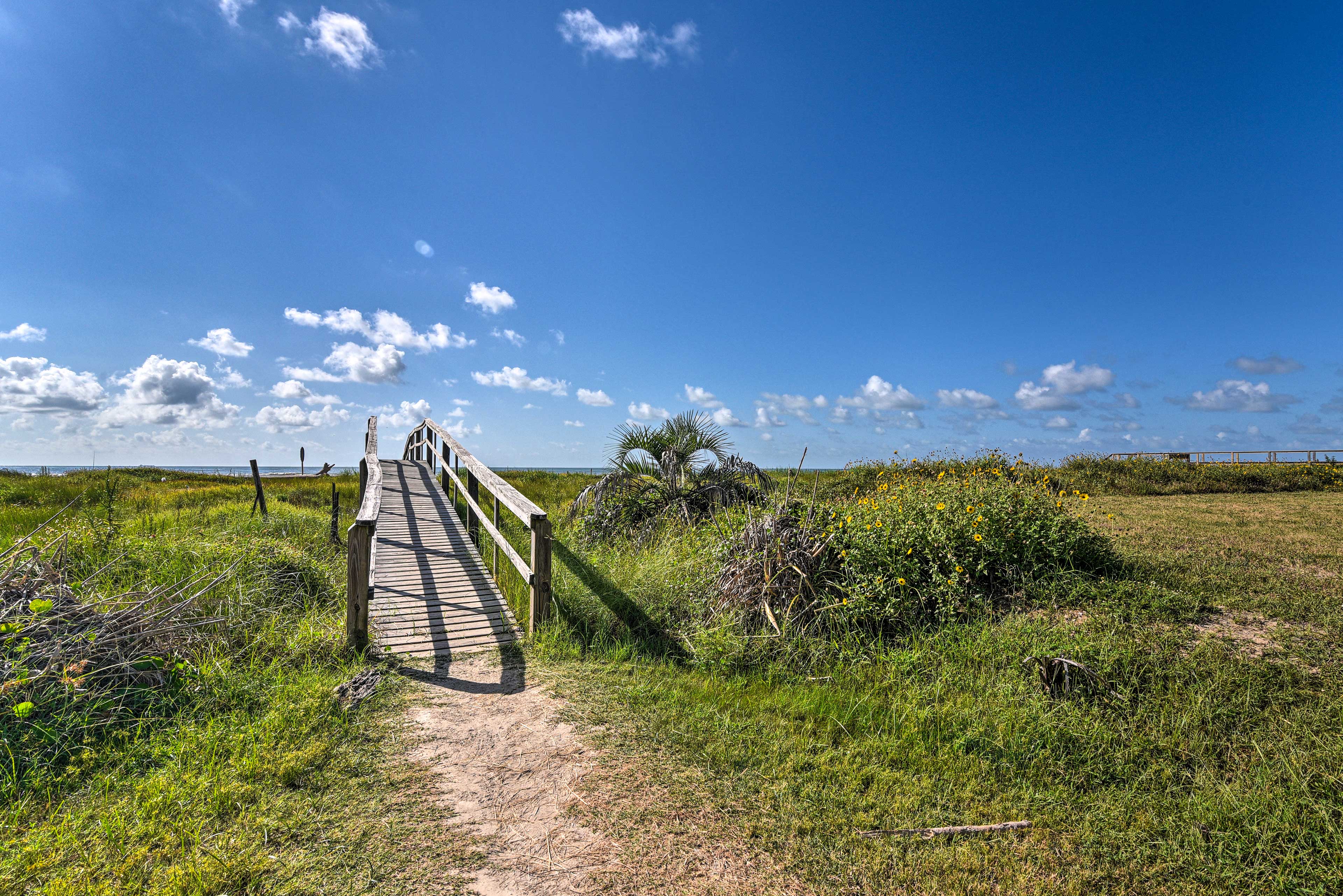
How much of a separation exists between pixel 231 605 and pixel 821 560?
5467mm

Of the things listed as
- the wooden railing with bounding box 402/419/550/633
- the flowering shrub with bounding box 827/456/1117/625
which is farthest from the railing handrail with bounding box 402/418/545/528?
the flowering shrub with bounding box 827/456/1117/625

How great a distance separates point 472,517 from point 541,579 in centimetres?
561

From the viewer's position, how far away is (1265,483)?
15.9 metres

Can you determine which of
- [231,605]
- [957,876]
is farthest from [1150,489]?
[231,605]

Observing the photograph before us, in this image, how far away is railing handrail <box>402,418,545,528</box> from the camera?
5559 millimetres

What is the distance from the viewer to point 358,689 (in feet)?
14.6

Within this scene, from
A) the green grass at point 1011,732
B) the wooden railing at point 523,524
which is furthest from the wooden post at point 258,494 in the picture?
the green grass at point 1011,732

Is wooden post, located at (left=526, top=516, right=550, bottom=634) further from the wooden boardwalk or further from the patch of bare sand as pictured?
the patch of bare sand

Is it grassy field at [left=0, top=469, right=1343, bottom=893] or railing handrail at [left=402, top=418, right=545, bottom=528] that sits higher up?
railing handrail at [left=402, top=418, right=545, bottom=528]

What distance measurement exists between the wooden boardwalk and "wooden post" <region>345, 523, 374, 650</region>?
17 centimetres

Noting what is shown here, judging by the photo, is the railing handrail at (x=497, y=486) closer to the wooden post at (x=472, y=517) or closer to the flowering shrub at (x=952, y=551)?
the wooden post at (x=472, y=517)

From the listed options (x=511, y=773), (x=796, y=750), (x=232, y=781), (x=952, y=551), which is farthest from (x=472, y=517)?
(x=796, y=750)

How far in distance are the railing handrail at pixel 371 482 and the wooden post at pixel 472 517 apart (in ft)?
4.31

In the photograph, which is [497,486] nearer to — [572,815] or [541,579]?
[541,579]
